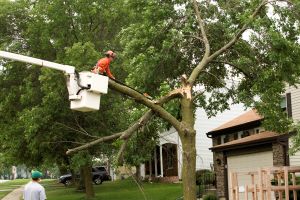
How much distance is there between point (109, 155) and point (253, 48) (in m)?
15.6

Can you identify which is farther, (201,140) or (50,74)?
(201,140)

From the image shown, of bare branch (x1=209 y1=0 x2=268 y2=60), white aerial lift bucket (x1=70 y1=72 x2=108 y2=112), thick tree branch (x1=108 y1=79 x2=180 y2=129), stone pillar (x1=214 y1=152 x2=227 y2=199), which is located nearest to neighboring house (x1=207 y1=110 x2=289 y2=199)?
stone pillar (x1=214 y1=152 x2=227 y2=199)

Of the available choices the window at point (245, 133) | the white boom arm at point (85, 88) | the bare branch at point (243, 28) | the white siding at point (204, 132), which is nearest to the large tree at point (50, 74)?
the window at point (245, 133)

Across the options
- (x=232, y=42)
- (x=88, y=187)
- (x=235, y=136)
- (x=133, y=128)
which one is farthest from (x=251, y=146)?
(x=133, y=128)

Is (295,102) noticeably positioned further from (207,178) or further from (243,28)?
(243,28)

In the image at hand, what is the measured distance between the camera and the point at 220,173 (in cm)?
2950

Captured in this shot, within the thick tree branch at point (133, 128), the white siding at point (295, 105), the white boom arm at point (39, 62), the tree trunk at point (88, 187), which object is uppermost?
the white siding at point (295, 105)

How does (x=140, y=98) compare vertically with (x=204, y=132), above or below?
below

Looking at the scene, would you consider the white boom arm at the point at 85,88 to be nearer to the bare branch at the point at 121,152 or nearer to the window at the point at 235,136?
the bare branch at the point at 121,152

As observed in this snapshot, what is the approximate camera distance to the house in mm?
23672

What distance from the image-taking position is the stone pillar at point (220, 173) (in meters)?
28.7

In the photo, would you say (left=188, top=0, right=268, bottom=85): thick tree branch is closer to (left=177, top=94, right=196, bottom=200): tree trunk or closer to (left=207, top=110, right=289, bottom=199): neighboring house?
(left=177, top=94, right=196, bottom=200): tree trunk

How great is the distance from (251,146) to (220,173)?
13.8 ft

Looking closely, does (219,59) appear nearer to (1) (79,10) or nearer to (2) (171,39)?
(2) (171,39)
